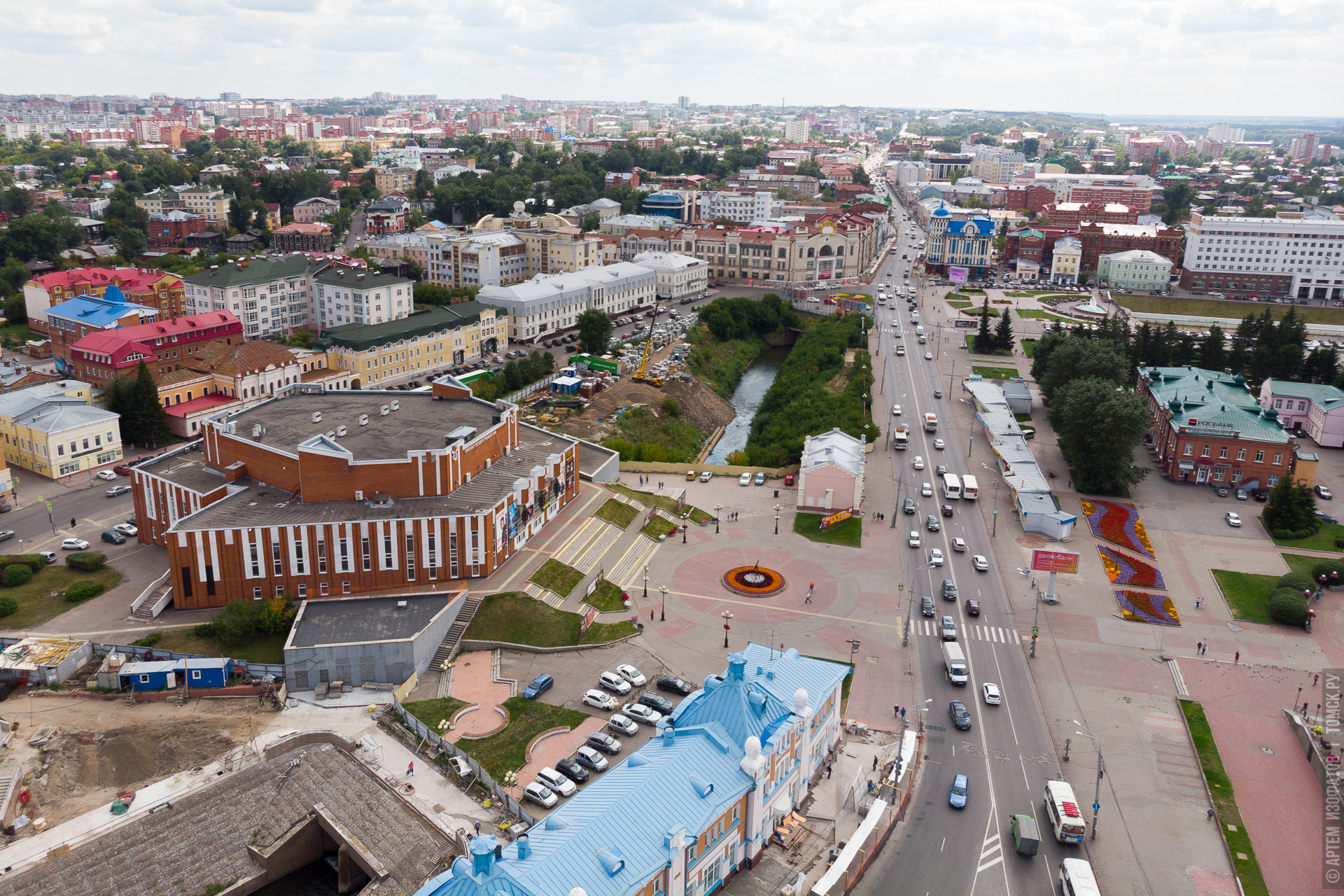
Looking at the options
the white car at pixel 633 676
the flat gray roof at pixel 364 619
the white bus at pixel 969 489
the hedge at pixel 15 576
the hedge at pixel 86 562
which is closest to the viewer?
the flat gray roof at pixel 364 619

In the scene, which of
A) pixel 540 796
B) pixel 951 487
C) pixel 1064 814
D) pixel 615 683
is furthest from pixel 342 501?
pixel 951 487

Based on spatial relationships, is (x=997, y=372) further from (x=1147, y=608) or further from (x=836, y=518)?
(x=1147, y=608)

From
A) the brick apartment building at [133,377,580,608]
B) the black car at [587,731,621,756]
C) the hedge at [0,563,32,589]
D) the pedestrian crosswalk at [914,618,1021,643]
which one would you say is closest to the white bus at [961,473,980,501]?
the pedestrian crosswalk at [914,618,1021,643]

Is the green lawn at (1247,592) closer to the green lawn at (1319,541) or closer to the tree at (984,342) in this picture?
the green lawn at (1319,541)

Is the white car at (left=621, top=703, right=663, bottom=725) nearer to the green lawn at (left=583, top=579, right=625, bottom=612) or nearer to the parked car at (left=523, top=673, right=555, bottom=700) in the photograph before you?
the parked car at (left=523, top=673, right=555, bottom=700)

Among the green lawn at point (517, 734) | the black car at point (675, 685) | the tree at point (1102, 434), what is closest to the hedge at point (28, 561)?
the green lawn at point (517, 734)

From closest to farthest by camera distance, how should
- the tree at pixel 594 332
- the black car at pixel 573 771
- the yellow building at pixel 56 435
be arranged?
the black car at pixel 573 771 → the yellow building at pixel 56 435 → the tree at pixel 594 332

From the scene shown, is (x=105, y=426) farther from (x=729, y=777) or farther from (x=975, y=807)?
(x=975, y=807)
